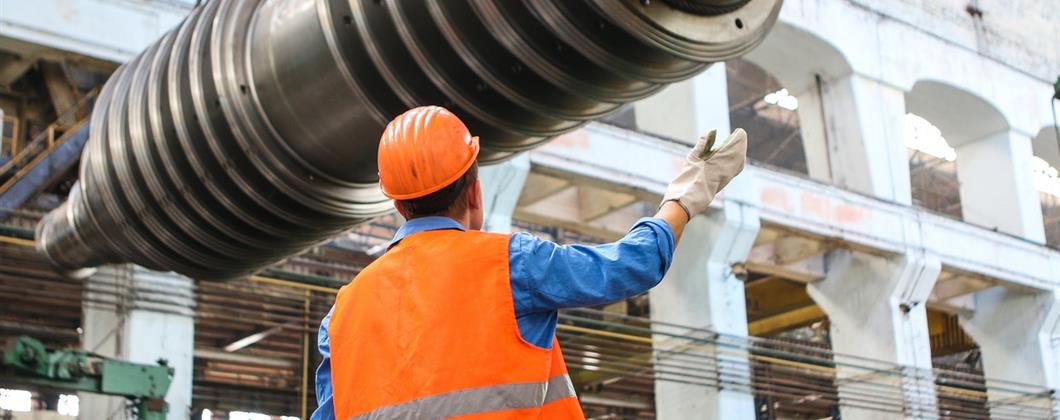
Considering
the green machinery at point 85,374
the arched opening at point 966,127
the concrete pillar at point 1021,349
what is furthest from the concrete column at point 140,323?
the concrete pillar at point 1021,349

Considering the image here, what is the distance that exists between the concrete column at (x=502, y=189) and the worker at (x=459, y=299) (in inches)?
396

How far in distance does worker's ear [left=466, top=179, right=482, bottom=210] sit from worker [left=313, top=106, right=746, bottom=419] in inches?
1.2

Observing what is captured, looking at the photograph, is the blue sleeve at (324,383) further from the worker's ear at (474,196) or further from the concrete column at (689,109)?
the concrete column at (689,109)

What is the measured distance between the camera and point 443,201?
279cm

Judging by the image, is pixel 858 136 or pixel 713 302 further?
pixel 858 136

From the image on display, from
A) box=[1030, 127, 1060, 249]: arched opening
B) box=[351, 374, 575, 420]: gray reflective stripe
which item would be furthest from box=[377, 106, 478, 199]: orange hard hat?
box=[1030, 127, 1060, 249]: arched opening

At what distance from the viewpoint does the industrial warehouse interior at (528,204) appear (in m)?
3.47

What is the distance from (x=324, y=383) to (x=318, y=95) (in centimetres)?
151

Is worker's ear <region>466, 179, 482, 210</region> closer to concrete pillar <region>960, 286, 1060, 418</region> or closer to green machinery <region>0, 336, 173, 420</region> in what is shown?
green machinery <region>0, 336, 173, 420</region>

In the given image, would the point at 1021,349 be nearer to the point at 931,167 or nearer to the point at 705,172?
the point at 931,167

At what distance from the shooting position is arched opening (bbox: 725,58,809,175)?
73.4ft

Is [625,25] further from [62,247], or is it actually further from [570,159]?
[570,159]

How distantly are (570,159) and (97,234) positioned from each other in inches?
316

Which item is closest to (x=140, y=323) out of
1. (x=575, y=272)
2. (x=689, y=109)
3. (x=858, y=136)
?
(x=689, y=109)
